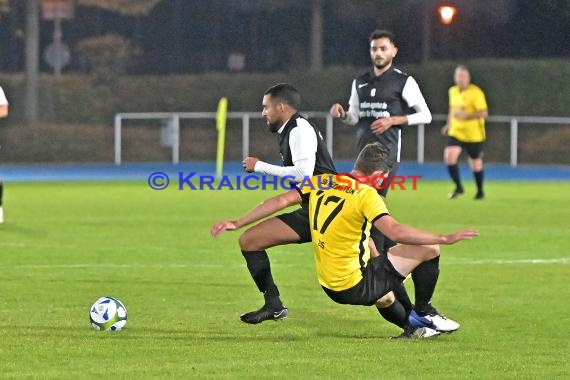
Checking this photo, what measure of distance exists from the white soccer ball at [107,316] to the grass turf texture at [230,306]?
81 millimetres

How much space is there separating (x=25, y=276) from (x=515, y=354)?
19.3 ft

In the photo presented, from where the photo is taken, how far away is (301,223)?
10930 mm

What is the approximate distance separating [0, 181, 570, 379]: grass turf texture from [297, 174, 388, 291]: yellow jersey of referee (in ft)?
1.57

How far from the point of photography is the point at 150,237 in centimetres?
1828

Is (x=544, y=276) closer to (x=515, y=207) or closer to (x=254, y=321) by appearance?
(x=254, y=321)

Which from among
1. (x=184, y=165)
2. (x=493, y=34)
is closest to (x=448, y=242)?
(x=184, y=165)

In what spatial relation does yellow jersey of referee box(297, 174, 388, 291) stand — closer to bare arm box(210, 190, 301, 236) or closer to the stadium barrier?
bare arm box(210, 190, 301, 236)

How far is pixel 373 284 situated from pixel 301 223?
1.13m

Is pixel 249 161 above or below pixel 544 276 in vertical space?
above

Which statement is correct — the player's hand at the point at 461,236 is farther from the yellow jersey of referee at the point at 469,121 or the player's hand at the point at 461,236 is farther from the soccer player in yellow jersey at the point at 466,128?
the yellow jersey of referee at the point at 469,121

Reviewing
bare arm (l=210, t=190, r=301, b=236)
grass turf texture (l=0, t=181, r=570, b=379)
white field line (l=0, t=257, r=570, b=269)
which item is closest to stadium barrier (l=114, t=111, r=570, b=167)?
grass turf texture (l=0, t=181, r=570, b=379)

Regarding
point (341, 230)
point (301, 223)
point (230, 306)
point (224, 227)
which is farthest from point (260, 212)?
point (230, 306)

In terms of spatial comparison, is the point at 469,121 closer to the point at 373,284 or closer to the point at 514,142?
→ the point at 514,142

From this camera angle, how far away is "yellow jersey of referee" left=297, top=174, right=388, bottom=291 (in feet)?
32.0
